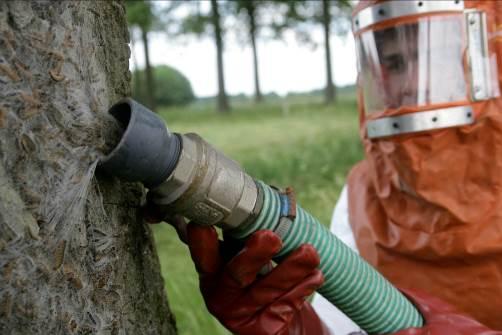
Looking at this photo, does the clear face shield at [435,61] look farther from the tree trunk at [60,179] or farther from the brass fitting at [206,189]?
the tree trunk at [60,179]

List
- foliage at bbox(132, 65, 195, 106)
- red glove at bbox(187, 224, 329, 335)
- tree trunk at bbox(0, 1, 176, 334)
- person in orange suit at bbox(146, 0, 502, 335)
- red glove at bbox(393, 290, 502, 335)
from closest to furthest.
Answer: tree trunk at bbox(0, 1, 176, 334), red glove at bbox(187, 224, 329, 335), red glove at bbox(393, 290, 502, 335), person in orange suit at bbox(146, 0, 502, 335), foliage at bbox(132, 65, 195, 106)

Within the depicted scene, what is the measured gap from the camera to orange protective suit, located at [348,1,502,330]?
119 cm

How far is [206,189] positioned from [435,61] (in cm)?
72

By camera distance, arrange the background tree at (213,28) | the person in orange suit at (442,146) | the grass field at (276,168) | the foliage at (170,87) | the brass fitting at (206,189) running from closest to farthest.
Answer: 1. the brass fitting at (206,189)
2. the person in orange suit at (442,146)
3. the grass field at (276,168)
4. the background tree at (213,28)
5. the foliage at (170,87)

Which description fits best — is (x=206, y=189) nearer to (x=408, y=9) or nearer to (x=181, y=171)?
(x=181, y=171)

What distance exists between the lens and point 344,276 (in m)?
0.95

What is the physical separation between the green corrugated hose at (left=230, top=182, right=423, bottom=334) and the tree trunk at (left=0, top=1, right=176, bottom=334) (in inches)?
8.7

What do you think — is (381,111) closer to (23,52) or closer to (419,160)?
(419,160)

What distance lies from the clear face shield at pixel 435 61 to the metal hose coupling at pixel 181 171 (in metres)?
0.54

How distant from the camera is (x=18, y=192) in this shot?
650 mm

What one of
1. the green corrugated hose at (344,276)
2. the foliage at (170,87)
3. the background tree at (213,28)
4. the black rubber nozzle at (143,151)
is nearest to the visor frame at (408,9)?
the green corrugated hose at (344,276)

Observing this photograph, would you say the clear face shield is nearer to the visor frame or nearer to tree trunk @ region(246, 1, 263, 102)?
the visor frame

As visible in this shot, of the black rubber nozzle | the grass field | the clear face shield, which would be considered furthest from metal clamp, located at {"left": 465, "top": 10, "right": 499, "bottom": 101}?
the grass field

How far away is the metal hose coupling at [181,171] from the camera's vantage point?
708 mm
